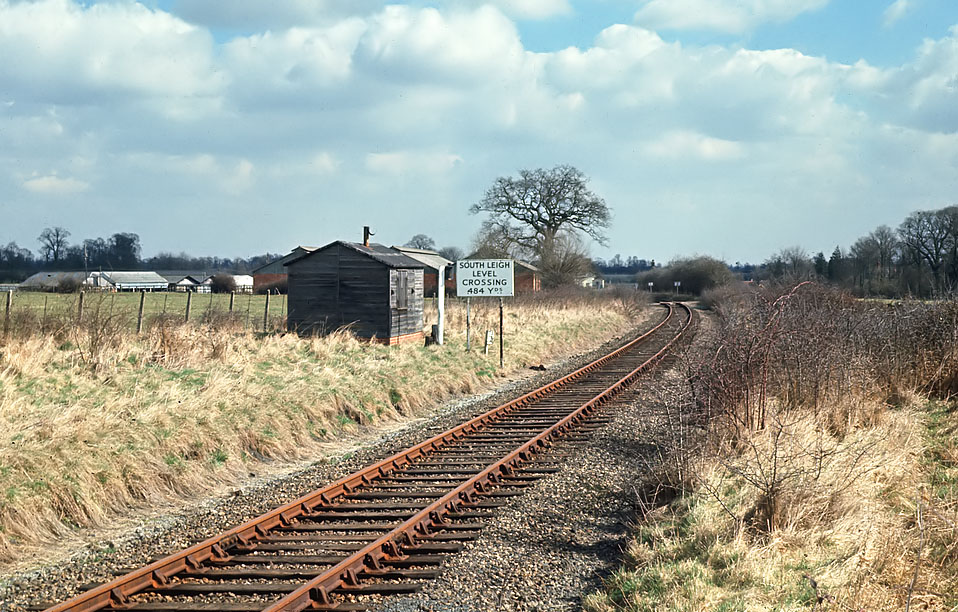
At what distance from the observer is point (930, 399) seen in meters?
14.4

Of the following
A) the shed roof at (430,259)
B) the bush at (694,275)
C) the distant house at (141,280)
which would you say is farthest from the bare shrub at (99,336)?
the distant house at (141,280)

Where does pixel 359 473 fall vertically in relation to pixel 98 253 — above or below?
below

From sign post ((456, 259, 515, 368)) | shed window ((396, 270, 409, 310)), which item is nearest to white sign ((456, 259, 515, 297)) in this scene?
sign post ((456, 259, 515, 368))

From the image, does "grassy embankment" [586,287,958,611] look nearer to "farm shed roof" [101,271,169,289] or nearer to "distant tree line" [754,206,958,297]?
"distant tree line" [754,206,958,297]

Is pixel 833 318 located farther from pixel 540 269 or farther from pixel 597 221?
pixel 597 221

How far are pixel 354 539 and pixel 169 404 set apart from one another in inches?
211

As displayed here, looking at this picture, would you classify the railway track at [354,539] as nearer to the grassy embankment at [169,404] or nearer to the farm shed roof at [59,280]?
the grassy embankment at [169,404]

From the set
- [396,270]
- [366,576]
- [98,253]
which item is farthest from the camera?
[98,253]

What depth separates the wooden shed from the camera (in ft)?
72.0

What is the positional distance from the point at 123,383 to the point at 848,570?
1080cm

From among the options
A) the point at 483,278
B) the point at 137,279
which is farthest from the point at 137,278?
the point at 483,278

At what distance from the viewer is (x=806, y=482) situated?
737 centimetres

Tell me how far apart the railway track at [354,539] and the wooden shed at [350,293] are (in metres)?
9.68

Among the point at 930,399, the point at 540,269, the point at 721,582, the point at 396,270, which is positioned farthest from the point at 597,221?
the point at 721,582
